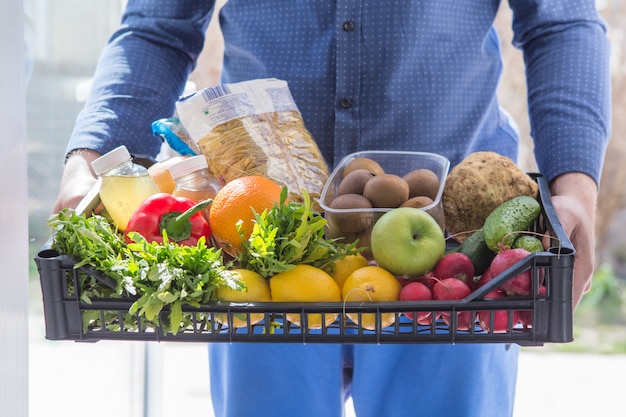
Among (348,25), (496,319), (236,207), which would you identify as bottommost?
(496,319)

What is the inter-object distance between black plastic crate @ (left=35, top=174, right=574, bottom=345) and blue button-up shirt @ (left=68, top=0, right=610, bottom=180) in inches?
14.9

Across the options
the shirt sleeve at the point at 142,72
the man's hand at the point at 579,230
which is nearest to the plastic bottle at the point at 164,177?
the shirt sleeve at the point at 142,72

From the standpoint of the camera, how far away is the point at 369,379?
1.14 meters

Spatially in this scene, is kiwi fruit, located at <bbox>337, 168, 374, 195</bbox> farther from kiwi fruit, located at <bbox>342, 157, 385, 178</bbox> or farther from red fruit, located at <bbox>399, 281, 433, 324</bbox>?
red fruit, located at <bbox>399, 281, 433, 324</bbox>

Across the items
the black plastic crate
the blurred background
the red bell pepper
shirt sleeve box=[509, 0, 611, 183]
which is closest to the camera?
the black plastic crate

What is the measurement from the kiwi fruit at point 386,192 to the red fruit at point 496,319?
18cm

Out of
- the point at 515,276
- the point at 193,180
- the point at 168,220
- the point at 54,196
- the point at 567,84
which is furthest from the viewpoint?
the point at 54,196

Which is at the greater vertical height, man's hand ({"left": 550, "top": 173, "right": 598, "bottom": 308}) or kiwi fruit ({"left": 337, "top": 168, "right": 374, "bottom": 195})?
kiwi fruit ({"left": 337, "top": 168, "right": 374, "bottom": 195})

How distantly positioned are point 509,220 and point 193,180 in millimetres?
373

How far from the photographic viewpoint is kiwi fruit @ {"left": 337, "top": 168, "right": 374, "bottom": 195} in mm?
906

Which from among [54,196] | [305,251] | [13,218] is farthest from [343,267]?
[54,196]

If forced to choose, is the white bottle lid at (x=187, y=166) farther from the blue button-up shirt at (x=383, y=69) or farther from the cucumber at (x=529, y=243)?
the cucumber at (x=529, y=243)

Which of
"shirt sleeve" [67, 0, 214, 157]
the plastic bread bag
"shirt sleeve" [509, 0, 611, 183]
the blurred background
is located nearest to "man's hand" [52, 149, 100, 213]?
"shirt sleeve" [67, 0, 214, 157]

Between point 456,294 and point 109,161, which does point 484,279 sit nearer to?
point 456,294
